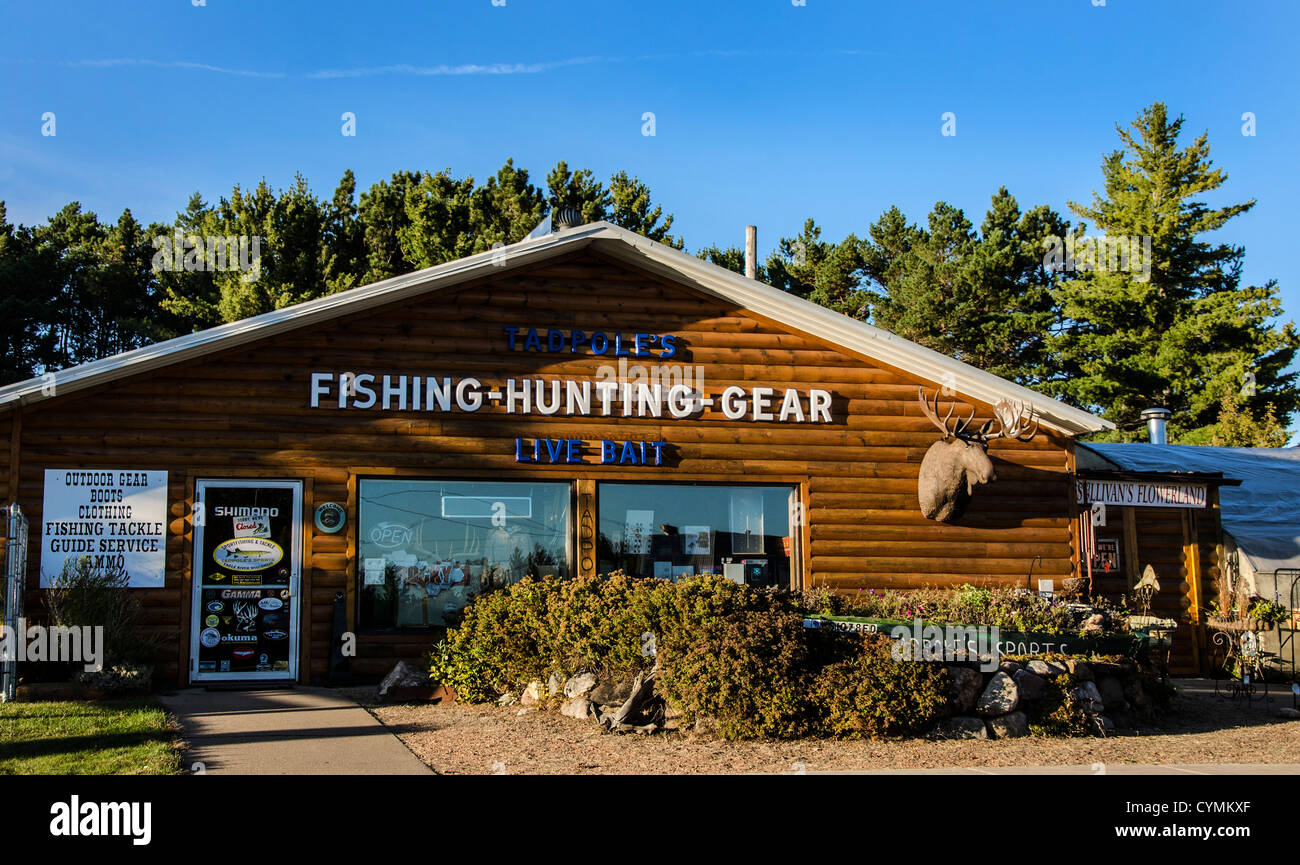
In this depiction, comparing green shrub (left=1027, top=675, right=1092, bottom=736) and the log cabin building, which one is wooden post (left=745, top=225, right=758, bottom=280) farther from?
green shrub (left=1027, top=675, right=1092, bottom=736)

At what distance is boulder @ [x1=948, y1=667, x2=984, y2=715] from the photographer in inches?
396

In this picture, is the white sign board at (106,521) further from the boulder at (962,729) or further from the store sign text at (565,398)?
the boulder at (962,729)

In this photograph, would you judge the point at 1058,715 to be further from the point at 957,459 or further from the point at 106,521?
the point at 106,521

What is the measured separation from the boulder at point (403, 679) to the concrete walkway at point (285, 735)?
1.50ft

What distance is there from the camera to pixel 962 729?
997 cm

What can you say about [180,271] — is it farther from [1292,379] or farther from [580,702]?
[1292,379]

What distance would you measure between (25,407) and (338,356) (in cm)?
356

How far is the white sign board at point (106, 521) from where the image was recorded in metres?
12.4

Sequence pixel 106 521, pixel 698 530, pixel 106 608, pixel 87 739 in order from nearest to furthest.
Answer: pixel 87 739, pixel 106 608, pixel 106 521, pixel 698 530

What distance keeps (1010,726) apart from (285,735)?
6664 millimetres

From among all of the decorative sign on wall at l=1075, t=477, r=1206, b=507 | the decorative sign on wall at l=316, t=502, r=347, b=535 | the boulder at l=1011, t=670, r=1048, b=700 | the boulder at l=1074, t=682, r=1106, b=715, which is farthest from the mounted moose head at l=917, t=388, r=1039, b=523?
the decorative sign on wall at l=316, t=502, r=347, b=535

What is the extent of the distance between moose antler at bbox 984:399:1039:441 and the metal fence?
11584 millimetres

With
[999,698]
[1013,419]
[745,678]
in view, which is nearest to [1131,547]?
[1013,419]

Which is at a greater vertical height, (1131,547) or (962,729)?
(1131,547)
